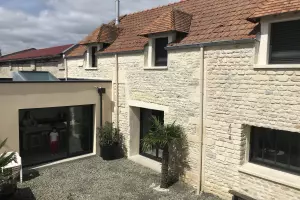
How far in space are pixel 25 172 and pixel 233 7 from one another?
32.9 feet

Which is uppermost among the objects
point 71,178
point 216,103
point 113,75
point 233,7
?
point 233,7

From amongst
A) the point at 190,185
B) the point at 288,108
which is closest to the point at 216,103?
the point at 288,108

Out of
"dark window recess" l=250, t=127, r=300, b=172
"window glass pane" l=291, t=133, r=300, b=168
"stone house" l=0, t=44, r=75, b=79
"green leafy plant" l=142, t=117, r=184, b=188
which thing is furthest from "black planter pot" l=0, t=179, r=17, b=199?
"stone house" l=0, t=44, r=75, b=79

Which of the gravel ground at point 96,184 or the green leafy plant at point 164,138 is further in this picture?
the green leafy plant at point 164,138

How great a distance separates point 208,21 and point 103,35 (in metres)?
6.18

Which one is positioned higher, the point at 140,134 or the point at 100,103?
the point at 100,103

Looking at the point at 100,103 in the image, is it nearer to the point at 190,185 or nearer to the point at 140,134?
the point at 140,134

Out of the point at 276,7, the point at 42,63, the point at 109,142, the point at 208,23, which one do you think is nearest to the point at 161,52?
the point at 208,23

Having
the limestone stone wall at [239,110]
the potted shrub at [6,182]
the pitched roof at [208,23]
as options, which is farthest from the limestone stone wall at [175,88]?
the potted shrub at [6,182]

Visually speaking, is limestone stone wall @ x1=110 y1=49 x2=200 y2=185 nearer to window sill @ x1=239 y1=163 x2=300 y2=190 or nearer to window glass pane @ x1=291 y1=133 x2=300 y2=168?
window sill @ x1=239 y1=163 x2=300 y2=190

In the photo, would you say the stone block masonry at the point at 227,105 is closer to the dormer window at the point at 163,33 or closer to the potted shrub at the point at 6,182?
the dormer window at the point at 163,33

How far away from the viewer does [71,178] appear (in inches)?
412

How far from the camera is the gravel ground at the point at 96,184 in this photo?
9.10 meters

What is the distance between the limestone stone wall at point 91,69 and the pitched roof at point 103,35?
40.1 inches
